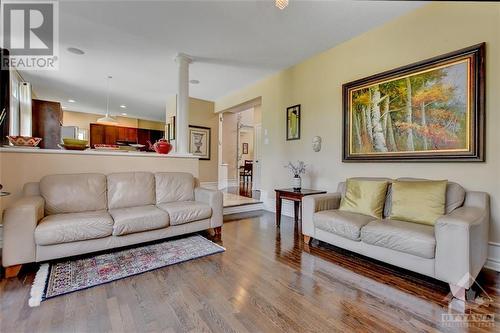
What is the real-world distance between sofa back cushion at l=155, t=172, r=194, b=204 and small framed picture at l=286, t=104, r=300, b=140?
1.88 meters

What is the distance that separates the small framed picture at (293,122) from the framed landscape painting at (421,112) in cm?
91

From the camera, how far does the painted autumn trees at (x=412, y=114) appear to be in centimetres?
228

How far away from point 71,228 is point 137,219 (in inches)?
21.0

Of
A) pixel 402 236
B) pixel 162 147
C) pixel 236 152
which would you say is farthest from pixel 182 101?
pixel 236 152

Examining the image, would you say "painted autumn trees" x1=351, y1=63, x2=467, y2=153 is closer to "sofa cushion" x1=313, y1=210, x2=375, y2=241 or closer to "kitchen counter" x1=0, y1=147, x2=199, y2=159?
"sofa cushion" x1=313, y1=210, x2=375, y2=241

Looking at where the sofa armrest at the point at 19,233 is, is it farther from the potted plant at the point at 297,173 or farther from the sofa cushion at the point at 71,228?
the potted plant at the point at 297,173

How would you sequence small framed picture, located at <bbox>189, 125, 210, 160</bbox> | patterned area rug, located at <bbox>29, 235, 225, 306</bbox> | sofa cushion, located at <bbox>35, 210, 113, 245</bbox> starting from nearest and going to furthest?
patterned area rug, located at <bbox>29, 235, 225, 306</bbox> → sofa cushion, located at <bbox>35, 210, 113, 245</bbox> → small framed picture, located at <bbox>189, 125, 210, 160</bbox>

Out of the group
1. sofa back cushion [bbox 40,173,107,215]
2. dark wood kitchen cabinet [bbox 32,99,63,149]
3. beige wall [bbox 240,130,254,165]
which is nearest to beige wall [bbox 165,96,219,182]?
beige wall [bbox 240,130,254,165]

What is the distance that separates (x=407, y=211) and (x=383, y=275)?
637 mm

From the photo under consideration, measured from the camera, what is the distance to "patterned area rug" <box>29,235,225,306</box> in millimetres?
1766

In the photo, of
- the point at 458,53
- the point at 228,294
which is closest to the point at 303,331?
the point at 228,294

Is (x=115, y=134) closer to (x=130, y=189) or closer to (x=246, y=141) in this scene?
(x=246, y=141)

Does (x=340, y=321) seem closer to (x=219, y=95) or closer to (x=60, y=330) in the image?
(x=60, y=330)

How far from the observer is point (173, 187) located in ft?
10.3
